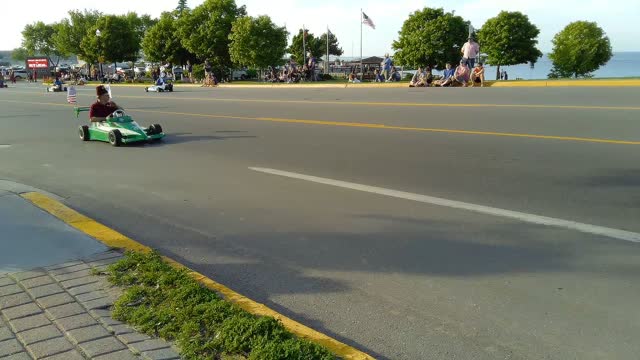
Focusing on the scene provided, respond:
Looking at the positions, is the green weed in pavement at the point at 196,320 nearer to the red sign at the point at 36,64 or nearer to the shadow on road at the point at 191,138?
the shadow on road at the point at 191,138

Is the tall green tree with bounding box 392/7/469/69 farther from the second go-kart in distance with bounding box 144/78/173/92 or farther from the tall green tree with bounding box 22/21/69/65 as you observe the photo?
the tall green tree with bounding box 22/21/69/65

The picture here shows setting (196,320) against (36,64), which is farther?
(36,64)

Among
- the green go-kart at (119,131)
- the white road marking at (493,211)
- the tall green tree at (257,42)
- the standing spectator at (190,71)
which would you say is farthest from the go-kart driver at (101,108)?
the standing spectator at (190,71)

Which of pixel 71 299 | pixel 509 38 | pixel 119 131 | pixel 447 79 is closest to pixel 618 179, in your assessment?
pixel 71 299

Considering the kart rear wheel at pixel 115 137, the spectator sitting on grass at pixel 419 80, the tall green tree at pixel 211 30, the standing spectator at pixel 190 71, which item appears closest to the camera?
the kart rear wheel at pixel 115 137

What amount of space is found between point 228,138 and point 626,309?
10.4 meters

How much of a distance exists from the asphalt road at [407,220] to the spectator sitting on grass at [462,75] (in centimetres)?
1339

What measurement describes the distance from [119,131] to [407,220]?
8787 mm

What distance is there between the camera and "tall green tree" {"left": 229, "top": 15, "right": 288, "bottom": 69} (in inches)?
2076

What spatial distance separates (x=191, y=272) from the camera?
445 cm

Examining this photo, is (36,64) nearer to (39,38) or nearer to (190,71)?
(39,38)

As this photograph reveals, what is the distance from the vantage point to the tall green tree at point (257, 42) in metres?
52.7

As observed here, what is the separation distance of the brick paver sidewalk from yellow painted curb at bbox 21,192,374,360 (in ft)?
2.13

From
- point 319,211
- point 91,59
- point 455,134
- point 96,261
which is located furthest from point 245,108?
point 91,59
